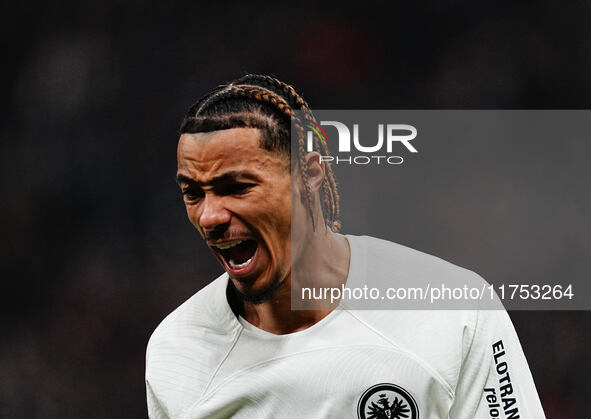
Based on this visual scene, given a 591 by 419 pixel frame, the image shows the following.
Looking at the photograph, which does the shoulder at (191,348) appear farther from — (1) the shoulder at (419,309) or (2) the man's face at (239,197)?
(1) the shoulder at (419,309)

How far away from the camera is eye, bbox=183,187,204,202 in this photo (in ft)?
11.2

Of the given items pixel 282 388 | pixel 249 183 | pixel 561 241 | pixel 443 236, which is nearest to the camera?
pixel 249 183

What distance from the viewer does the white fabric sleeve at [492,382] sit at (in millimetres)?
3477

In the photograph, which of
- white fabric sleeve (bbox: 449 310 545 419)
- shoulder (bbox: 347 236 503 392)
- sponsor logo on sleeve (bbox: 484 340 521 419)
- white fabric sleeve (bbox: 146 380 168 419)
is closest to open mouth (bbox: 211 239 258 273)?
shoulder (bbox: 347 236 503 392)

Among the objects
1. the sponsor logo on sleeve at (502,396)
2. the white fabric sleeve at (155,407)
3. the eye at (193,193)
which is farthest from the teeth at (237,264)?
the sponsor logo on sleeve at (502,396)

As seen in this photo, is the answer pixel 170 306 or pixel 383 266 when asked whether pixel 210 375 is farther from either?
pixel 170 306

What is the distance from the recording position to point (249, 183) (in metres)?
3.35

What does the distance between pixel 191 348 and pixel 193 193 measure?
0.76m

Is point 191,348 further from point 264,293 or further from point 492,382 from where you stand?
point 492,382

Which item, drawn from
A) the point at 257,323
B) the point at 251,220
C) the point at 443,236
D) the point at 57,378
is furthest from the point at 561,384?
the point at 57,378

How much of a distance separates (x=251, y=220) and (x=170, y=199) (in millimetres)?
1863

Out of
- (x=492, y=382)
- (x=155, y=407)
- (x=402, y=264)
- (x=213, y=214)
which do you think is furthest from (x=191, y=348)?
(x=492, y=382)

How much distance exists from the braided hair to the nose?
0.28 metres

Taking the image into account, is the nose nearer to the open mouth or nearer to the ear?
the open mouth
